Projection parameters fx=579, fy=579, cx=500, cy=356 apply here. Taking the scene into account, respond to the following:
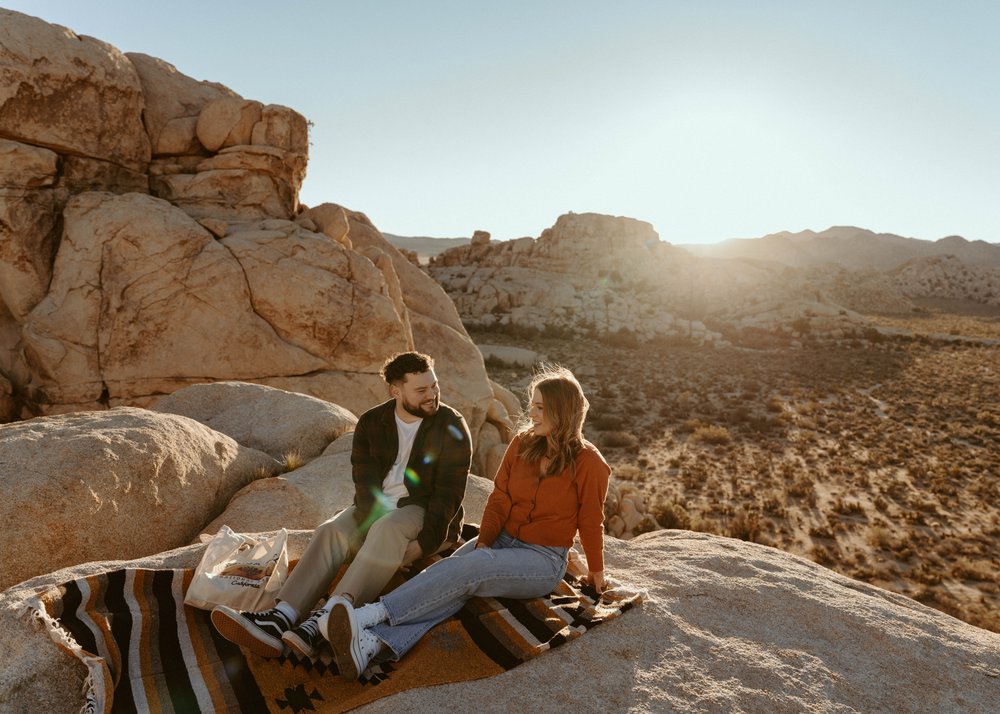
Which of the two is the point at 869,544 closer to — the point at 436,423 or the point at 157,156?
the point at 436,423

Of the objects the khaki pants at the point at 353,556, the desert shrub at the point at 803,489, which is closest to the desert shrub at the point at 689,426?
the desert shrub at the point at 803,489

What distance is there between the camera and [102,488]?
5.47m

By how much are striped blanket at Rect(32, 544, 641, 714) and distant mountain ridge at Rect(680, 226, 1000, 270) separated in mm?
118900

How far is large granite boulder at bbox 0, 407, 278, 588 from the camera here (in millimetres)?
5059

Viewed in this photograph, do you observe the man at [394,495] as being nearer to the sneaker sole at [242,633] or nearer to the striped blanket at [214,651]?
the sneaker sole at [242,633]

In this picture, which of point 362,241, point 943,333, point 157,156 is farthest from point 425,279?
point 943,333

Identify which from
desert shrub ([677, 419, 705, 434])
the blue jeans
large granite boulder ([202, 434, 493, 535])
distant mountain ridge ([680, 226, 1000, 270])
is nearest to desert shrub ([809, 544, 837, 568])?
large granite boulder ([202, 434, 493, 535])

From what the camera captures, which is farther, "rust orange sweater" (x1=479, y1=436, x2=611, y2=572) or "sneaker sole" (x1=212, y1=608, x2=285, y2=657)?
"rust orange sweater" (x1=479, y1=436, x2=611, y2=572)

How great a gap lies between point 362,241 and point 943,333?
47028mm

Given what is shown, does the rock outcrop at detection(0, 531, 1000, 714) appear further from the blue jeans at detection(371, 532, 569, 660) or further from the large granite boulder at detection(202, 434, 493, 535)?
the large granite boulder at detection(202, 434, 493, 535)

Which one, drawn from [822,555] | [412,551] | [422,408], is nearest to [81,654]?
[412,551]

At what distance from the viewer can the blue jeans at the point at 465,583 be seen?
3641mm

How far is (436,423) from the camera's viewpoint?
4.57 metres

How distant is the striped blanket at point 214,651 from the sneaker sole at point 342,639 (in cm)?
10
